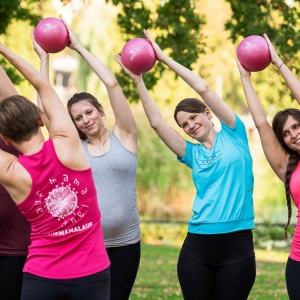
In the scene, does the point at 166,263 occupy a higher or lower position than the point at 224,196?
lower

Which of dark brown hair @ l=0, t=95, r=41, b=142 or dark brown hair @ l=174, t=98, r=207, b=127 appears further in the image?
dark brown hair @ l=174, t=98, r=207, b=127

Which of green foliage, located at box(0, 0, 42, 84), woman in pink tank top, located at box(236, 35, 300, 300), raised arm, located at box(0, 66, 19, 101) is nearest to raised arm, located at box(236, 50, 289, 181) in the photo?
woman in pink tank top, located at box(236, 35, 300, 300)

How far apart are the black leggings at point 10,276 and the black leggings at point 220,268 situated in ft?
3.80

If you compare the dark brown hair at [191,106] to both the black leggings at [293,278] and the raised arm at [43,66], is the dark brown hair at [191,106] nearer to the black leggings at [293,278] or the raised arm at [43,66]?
the raised arm at [43,66]

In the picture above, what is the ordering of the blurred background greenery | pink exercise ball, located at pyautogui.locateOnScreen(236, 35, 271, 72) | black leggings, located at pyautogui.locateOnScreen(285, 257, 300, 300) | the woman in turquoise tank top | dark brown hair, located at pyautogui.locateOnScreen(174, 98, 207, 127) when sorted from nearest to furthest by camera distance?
1. black leggings, located at pyautogui.locateOnScreen(285, 257, 300, 300)
2. the woman in turquoise tank top
3. pink exercise ball, located at pyautogui.locateOnScreen(236, 35, 271, 72)
4. dark brown hair, located at pyautogui.locateOnScreen(174, 98, 207, 127)
5. the blurred background greenery

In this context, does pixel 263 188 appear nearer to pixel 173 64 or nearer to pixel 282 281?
pixel 282 281

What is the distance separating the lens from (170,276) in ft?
36.5

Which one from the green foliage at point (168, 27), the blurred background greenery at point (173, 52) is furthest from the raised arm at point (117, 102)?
the green foliage at point (168, 27)

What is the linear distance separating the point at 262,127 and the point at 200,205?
27.4 inches

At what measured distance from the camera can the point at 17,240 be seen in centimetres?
444

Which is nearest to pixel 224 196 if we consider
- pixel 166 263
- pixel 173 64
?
pixel 173 64

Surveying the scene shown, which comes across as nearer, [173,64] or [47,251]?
[47,251]

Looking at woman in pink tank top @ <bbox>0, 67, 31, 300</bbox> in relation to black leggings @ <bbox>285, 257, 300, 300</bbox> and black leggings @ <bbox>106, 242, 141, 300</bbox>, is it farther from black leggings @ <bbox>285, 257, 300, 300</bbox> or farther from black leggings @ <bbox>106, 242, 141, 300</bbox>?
black leggings @ <bbox>285, 257, 300, 300</bbox>

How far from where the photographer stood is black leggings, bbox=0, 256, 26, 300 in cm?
441
